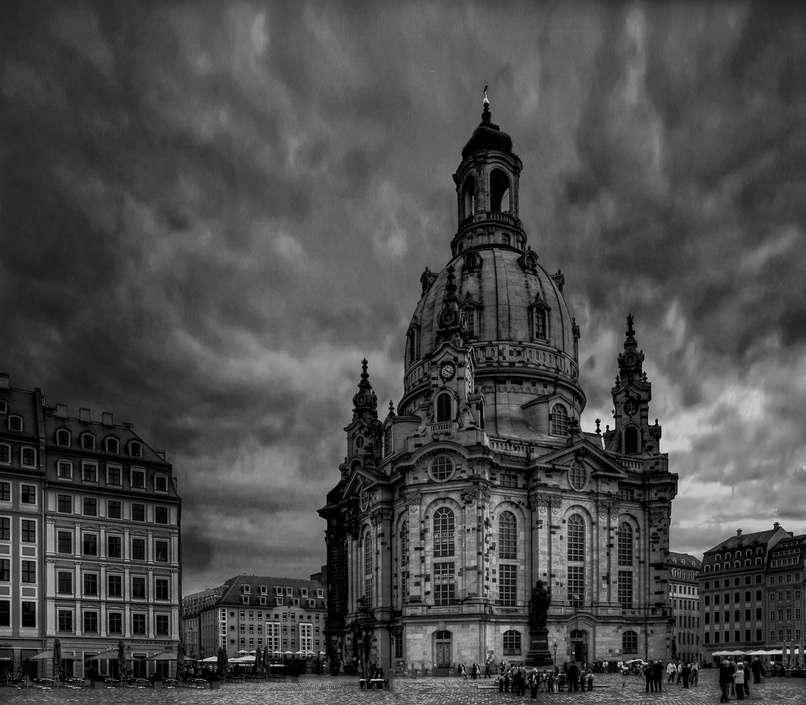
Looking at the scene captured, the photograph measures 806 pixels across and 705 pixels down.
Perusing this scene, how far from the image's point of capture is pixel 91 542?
86.1 m

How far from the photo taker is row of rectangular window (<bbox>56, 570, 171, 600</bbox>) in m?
83.7

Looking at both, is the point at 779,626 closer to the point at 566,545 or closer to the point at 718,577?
the point at 718,577

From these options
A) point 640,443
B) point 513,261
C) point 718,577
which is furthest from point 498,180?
point 718,577

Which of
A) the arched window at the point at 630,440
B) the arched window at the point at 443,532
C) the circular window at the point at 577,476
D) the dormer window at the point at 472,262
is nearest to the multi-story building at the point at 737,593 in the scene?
the arched window at the point at 630,440

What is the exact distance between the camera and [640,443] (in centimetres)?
10812

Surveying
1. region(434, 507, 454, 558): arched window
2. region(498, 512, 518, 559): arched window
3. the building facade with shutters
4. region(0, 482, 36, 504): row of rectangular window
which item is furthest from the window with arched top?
the building facade with shutters

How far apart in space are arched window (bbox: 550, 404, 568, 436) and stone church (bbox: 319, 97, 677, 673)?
0.22 metres

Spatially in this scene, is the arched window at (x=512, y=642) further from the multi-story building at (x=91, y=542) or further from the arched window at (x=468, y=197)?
the arched window at (x=468, y=197)

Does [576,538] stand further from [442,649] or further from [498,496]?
[442,649]

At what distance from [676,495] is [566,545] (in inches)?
654

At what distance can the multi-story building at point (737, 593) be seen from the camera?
135750 millimetres

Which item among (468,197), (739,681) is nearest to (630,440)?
(468,197)

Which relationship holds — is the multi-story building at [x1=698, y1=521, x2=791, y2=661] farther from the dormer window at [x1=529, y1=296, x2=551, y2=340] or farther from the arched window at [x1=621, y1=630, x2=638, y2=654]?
the dormer window at [x1=529, y1=296, x2=551, y2=340]

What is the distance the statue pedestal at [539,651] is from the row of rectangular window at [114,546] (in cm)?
3591
